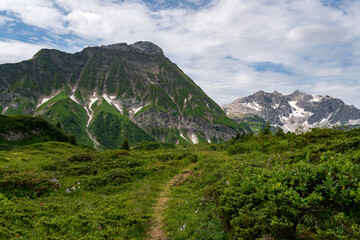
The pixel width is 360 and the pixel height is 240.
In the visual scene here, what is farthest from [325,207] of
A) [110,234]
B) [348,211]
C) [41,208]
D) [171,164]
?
[171,164]

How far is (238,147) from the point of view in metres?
34.5

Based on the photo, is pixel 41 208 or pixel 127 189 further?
pixel 127 189

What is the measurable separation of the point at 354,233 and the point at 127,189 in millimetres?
16838

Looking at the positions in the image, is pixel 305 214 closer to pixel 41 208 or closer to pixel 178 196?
pixel 178 196

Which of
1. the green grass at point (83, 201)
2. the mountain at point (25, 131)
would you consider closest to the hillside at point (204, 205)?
the green grass at point (83, 201)

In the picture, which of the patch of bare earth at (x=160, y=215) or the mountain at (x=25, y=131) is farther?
the mountain at (x=25, y=131)

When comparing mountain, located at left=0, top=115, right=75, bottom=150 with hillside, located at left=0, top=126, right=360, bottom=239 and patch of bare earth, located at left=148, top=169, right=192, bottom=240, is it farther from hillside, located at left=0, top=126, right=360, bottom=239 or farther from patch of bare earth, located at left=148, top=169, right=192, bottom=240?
patch of bare earth, located at left=148, top=169, right=192, bottom=240

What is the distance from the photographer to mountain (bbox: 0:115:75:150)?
77269 mm

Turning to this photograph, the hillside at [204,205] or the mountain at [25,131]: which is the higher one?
the hillside at [204,205]

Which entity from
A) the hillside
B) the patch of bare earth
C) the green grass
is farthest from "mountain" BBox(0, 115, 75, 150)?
the patch of bare earth

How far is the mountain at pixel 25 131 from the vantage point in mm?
77269

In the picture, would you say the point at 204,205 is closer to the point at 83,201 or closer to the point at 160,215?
the point at 160,215

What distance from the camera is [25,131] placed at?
272ft

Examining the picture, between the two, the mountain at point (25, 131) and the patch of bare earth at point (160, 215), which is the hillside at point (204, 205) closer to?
the patch of bare earth at point (160, 215)
